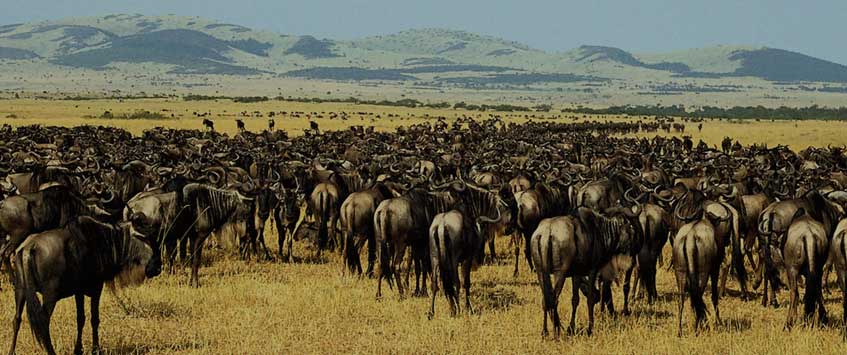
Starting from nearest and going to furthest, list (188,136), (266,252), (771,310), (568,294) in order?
1. (771,310)
2. (568,294)
3. (266,252)
4. (188,136)

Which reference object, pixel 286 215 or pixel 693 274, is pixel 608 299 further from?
pixel 286 215

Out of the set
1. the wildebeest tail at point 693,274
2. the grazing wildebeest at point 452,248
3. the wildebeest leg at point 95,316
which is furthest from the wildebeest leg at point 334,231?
the wildebeest tail at point 693,274

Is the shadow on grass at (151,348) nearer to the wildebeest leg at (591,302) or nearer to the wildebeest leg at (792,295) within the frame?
the wildebeest leg at (591,302)

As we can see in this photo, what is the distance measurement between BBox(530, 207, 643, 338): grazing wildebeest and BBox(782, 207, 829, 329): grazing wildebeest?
1995 millimetres

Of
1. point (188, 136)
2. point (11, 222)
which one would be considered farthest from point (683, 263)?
point (188, 136)

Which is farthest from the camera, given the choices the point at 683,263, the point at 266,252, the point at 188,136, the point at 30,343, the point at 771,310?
the point at 188,136

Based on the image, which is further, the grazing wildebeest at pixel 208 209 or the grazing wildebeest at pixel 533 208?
the grazing wildebeest at pixel 533 208

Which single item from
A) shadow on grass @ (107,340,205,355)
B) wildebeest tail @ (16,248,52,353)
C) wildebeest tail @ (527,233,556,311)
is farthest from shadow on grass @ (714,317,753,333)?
wildebeest tail @ (16,248,52,353)

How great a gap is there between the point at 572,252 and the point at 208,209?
701cm

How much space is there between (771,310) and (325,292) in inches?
260

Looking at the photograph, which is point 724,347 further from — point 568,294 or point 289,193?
point 289,193

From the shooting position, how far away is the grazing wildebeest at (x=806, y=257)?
11109 mm

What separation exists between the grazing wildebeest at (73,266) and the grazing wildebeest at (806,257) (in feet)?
25.4

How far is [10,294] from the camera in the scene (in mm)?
13180
